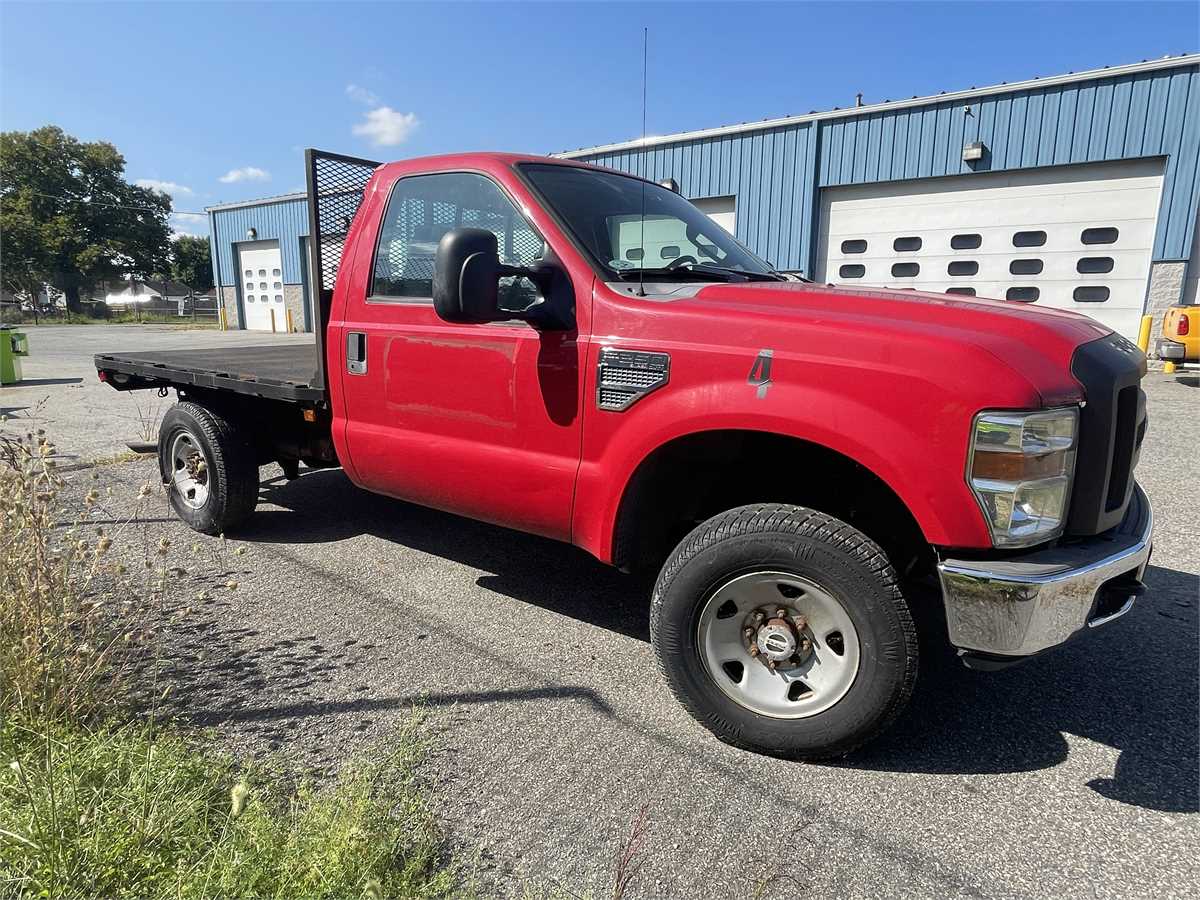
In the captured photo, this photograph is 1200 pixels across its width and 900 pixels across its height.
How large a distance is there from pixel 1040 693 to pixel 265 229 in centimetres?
2959

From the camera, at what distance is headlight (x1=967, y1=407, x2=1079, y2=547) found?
205cm

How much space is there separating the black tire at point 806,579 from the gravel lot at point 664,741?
5.0 inches

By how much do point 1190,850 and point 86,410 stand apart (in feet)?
36.1

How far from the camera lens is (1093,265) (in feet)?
38.7

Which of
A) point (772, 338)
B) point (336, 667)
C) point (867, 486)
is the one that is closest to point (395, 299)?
point (336, 667)

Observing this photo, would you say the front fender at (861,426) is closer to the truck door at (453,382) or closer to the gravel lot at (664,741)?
the truck door at (453,382)

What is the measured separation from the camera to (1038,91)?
12.1m

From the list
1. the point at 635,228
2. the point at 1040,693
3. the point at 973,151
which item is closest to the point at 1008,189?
the point at 973,151

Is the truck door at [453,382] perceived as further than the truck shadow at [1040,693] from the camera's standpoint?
Yes

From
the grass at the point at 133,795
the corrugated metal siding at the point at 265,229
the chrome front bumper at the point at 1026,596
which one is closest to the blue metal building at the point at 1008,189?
the chrome front bumper at the point at 1026,596

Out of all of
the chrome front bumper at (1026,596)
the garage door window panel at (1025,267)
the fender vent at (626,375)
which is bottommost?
the chrome front bumper at (1026,596)

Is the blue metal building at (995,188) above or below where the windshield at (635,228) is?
above

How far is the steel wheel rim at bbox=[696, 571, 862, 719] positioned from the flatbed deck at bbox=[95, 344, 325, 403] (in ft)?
7.93

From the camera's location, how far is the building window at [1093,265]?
461 inches
